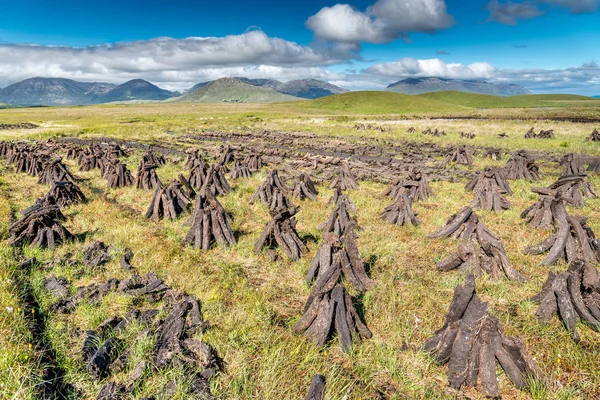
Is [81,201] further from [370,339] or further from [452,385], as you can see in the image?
[452,385]

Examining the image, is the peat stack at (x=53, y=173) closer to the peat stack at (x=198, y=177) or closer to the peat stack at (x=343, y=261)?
the peat stack at (x=198, y=177)

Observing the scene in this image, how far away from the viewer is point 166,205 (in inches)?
489

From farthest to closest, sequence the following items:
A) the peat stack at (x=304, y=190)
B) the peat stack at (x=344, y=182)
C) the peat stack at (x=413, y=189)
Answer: the peat stack at (x=344, y=182), the peat stack at (x=304, y=190), the peat stack at (x=413, y=189)

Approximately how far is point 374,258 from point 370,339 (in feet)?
11.5

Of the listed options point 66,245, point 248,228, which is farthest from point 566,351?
point 66,245

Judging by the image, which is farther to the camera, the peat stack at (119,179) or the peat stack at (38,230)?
the peat stack at (119,179)

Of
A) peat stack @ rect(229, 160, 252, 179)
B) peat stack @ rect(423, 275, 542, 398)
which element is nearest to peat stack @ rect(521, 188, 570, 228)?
peat stack @ rect(423, 275, 542, 398)

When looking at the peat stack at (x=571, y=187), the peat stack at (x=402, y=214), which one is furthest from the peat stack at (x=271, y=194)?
the peat stack at (x=571, y=187)

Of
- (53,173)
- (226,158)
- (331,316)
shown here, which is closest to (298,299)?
(331,316)

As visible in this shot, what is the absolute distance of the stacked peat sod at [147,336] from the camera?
493cm

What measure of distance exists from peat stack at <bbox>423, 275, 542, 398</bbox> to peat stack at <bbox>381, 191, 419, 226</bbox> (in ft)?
22.0

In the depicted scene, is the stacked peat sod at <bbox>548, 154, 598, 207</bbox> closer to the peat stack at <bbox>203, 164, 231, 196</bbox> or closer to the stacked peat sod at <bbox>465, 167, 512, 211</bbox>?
the stacked peat sod at <bbox>465, 167, 512, 211</bbox>

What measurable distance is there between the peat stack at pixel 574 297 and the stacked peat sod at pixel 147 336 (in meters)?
6.12

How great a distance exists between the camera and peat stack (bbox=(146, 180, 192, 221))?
12.3 m
